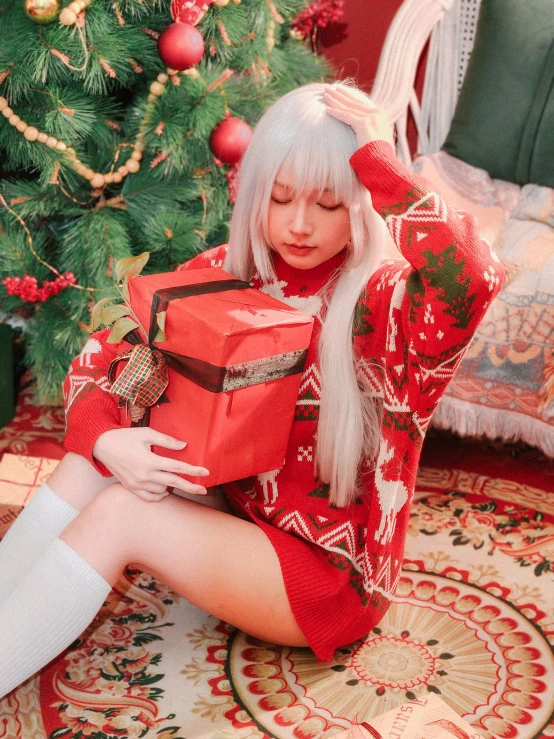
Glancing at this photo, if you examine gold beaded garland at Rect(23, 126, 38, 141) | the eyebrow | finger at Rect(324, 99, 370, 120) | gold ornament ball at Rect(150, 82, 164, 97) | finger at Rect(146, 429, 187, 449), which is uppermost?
finger at Rect(324, 99, 370, 120)

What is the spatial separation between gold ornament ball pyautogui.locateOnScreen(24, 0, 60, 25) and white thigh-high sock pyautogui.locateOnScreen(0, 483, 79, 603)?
2.78 feet

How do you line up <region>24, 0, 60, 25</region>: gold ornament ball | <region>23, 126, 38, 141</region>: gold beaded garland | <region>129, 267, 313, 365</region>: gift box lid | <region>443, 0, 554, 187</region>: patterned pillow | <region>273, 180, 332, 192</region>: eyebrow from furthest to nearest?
<region>443, 0, 554, 187</region>: patterned pillow
<region>23, 126, 38, 141</region>: gold beaded garland
<region>24, 0, 60, 25</region>: gold ornament ball
<region>273, 180, 332, 192</region>: eyebrow
<region>129, 267, 313, 365</region>: gift box lid

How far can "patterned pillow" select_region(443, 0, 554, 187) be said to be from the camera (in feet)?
5.87

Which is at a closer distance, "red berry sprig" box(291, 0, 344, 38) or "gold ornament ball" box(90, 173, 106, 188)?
"gold ornament ball" box(90, 173, 106, 188)

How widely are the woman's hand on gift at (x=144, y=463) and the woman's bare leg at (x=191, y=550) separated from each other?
0.08 ft

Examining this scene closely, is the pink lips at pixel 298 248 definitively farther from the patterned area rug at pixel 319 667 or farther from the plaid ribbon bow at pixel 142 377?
the patterned area rug at pixel 319 667

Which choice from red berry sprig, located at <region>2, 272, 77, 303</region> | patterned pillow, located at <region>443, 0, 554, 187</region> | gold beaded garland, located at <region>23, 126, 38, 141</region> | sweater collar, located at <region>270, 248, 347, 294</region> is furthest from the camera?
patterned pillow, located at <region>443, 0, 554, 187</region>

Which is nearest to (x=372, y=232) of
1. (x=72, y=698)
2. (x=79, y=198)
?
(x=72, y=698)

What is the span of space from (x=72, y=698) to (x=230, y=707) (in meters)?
0.22

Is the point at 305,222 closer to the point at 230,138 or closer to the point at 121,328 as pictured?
the point at 121,328

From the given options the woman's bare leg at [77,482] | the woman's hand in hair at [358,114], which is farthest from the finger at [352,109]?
the woman's bare leg at [77,482]

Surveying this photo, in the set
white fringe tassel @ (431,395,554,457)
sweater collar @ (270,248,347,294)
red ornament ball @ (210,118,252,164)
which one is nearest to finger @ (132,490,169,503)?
sweater collar @ (270,248,347,294)

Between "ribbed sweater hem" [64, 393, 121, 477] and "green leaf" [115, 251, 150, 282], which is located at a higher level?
"green leaf" [115, 251, 150, 282]

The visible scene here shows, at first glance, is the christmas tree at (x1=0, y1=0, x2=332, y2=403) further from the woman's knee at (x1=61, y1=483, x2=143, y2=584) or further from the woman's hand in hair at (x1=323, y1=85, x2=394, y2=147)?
the woman's knee at (x1=61, y1=483, x2=143, y2=584)
